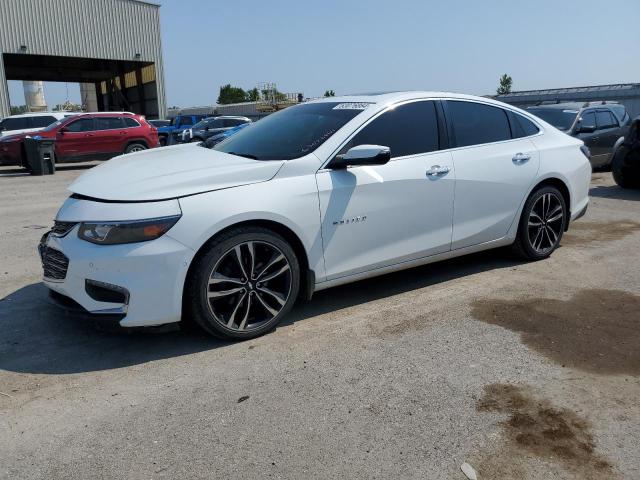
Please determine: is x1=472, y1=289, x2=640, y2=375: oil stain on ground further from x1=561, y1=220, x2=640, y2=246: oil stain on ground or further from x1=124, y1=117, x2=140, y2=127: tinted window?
x1=124, y1=117, x2=140, y2=127: tinted window

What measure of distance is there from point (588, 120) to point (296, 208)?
10937 mm

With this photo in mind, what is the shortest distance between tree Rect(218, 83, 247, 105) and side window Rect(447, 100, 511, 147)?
115395mm

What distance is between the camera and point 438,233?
15.1 feet

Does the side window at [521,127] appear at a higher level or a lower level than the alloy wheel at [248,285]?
higher

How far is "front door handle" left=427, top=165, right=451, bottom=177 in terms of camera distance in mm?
4480

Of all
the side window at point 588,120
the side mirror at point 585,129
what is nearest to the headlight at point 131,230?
the side mirror at point 585,129

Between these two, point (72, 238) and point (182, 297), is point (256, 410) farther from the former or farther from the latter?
point (72, 238)

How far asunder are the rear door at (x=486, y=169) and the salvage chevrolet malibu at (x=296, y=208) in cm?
1

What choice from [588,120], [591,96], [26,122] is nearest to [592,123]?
[588,120]

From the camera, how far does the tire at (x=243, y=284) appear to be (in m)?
3.52

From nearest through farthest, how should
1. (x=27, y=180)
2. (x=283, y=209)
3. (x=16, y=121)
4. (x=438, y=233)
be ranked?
(x=283, y=209), (x=438, y=233), (x=27, y=180), (x=16, y=121)

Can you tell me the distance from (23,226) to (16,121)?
14004 mm

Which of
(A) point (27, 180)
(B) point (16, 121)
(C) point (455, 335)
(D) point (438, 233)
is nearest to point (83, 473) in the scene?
(C) point (455, 335)

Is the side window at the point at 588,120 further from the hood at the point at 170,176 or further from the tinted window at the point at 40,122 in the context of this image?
the tinted window at the point at 40,122
